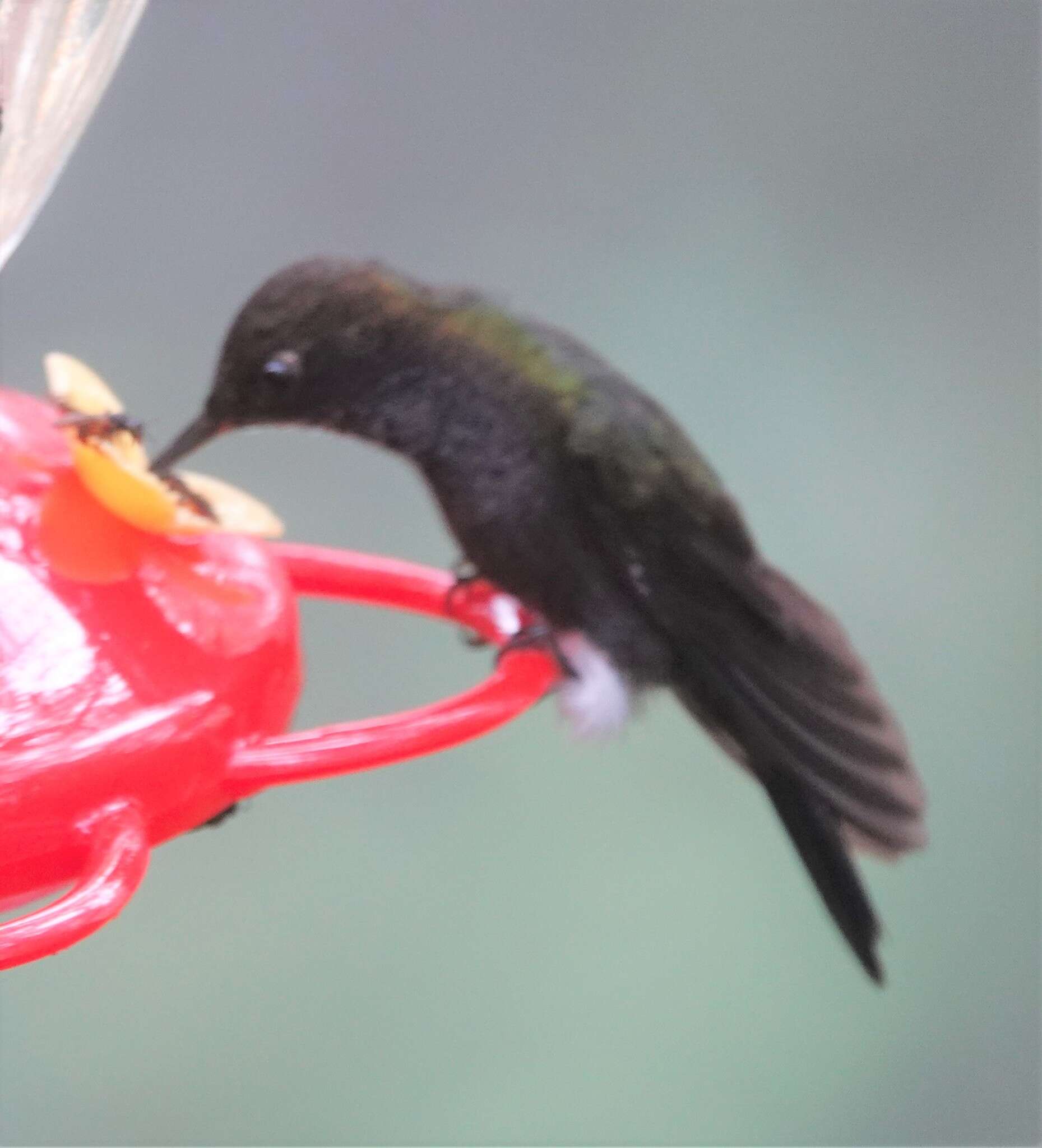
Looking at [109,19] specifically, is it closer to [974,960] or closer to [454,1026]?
[454,1026]

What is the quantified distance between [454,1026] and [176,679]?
66.3 inches

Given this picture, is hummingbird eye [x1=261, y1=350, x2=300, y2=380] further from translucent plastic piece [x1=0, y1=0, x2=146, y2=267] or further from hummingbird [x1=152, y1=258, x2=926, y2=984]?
translucent plastic piece [x1=0, y1=0, x2=146, y2=267]

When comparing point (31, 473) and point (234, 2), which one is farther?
point (234, 2)

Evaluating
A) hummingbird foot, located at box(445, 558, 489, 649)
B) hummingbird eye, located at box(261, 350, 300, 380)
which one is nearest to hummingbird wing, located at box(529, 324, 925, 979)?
hummingbird foot, located at box(445, 558, 489, 649)

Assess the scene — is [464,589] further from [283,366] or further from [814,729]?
[814,729]

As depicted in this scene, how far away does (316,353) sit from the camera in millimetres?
1163

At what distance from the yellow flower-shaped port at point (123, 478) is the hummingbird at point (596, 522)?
0.44 feet

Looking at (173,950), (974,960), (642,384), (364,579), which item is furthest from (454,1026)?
(364,579)

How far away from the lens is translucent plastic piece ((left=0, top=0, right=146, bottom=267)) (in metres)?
1.17

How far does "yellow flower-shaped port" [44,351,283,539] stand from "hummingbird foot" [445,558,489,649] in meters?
0.23

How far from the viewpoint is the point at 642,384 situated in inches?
92.4

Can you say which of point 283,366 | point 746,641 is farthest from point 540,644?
point 283,366

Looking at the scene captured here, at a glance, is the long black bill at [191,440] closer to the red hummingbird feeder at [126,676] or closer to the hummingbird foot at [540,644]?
the red hummingbird feeder at [126,676]

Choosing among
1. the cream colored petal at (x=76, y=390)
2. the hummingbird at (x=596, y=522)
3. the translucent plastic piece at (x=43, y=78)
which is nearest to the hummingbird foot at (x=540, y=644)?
the hummingbird at (x=596, y=522)
